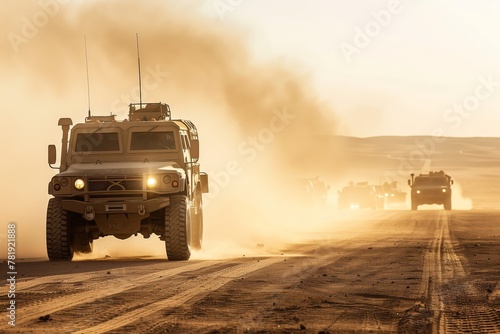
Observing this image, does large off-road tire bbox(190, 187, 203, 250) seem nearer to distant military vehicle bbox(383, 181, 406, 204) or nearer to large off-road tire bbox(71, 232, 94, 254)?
large off-road tire bbox(71, 232, 94, 254)

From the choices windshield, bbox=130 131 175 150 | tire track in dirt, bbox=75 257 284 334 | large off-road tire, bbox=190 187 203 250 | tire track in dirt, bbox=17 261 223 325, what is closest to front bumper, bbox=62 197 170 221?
tire track in dirt, bbox=17 261 223 325

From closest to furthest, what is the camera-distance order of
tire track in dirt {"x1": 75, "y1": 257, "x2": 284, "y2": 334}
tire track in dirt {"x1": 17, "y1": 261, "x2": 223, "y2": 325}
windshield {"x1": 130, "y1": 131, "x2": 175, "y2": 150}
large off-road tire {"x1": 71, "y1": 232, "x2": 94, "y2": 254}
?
tire track in dirt {"x1": 75, "y1": 257, "x2": 284, "y2": 334}
tire track in dirt {"x1": 17, "y1": 261, "x2": 223, "y2": 325}
large off-road tire {"x1": 71, "y1": 232, "x2": 94, "y2": 254}
windshield {"x1": 130, "y1": 131, "x2": 175, "y2": 150}

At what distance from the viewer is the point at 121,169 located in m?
18.0

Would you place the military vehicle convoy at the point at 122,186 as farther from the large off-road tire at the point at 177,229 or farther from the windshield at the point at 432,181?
the windshield at the point at 432,181

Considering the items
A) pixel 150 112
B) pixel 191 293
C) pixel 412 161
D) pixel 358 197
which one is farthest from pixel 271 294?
pixel 412 161

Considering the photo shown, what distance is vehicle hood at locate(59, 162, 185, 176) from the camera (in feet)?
58.6

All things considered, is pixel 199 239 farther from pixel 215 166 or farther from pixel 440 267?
pixel 215 166

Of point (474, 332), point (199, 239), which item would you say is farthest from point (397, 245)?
point (474, 332)

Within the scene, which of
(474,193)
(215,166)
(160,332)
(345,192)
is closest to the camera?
(160,332)

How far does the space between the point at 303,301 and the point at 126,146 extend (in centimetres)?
866

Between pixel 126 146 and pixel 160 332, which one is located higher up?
pixel 126 146

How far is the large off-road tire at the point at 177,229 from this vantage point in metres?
17.7

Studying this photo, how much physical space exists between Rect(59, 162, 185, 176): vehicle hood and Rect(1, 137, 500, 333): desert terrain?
152 centimetres

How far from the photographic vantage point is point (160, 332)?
8.98m
